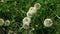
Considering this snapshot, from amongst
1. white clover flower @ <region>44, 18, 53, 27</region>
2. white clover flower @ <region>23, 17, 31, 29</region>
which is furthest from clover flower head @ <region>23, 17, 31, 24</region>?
white clover flower @ <region>44, 18, 53, 27</region>

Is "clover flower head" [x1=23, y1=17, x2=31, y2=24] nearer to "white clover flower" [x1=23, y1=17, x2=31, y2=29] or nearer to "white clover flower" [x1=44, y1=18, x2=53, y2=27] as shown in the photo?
"white clover flower" [x1=23, y1=17, x2=31, y2=29]

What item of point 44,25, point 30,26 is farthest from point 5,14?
point 44,25

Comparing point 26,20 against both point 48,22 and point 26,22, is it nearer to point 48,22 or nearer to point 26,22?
point 26,22

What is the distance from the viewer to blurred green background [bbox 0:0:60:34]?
189cm

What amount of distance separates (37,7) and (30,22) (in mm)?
132

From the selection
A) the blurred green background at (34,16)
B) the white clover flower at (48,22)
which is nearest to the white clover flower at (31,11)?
the blurred green background at (34,16)

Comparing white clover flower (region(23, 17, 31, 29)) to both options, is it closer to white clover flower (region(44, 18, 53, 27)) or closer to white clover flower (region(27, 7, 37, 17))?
white clover flower (region(27, 7, 37, 17))

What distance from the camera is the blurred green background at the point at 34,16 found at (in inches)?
74.5

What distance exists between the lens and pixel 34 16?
1.94 m

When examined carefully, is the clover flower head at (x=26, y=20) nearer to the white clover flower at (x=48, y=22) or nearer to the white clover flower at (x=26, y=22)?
the white clover flower at (x=26, y=22)

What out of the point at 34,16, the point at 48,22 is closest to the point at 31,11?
the point at 34,16

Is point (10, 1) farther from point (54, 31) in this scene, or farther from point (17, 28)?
point (54, 31)

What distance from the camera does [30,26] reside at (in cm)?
197

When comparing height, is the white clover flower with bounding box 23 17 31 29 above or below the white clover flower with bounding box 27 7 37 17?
below
